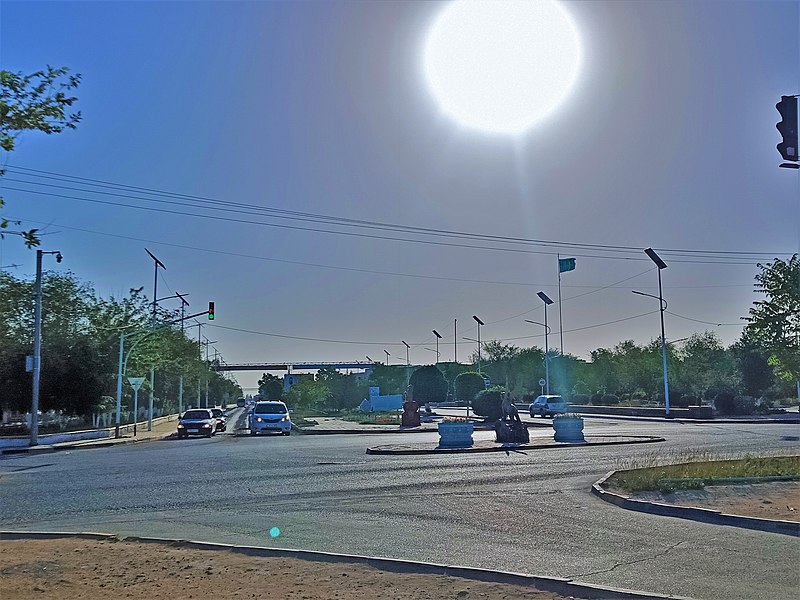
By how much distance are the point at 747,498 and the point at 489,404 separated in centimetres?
3305

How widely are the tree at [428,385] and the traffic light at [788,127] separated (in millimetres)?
68185

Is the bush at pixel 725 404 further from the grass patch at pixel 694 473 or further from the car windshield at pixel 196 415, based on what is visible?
the grass patch at pixel 694 473

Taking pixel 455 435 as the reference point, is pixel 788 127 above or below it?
above

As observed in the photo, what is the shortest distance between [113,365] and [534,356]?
82807mm

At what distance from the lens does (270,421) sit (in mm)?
39781

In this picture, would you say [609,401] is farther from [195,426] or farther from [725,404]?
[195,426]

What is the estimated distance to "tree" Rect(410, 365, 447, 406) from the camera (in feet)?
264

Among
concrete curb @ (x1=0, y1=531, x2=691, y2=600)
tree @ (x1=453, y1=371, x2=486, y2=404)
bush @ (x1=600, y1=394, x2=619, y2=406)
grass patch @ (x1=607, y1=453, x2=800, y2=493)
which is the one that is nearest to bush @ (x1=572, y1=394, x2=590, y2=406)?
bush @ (x1=600, y1=394, x2=619, y2=406)

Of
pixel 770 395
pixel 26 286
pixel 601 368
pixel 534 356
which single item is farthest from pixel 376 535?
pixel 534 356

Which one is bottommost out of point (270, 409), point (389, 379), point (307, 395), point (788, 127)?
point (270, 409)

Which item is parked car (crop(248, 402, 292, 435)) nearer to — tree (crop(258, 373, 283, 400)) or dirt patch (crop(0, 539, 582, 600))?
dirt patch (crop(0, 539, 582, 600))

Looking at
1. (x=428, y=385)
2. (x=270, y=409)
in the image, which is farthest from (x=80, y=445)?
(x=428, y=385)

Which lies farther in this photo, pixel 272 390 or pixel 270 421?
pixel 272 390

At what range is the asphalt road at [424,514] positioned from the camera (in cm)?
909
